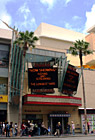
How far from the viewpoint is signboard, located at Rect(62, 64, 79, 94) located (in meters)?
34.7

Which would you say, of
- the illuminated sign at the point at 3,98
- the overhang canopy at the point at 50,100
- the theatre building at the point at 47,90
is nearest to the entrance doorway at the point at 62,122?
the theatre building at the point at 47,90

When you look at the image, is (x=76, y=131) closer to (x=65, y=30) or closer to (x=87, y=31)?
→ (x=65, y=30)

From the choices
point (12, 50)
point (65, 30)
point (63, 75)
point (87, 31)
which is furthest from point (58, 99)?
point (87, 31)

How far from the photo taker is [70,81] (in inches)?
1393

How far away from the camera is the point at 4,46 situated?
3438cm

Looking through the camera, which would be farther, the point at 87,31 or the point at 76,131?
the point at 87,31

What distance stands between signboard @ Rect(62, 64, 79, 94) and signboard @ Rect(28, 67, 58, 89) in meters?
2.20

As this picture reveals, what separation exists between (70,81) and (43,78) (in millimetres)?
5155

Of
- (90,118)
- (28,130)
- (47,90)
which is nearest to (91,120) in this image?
(90,118)

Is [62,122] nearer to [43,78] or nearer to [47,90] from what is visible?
[47,90]

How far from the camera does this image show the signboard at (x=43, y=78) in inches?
1292

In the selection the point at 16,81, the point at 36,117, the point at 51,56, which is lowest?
the point at 36,117

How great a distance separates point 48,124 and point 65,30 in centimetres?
3094

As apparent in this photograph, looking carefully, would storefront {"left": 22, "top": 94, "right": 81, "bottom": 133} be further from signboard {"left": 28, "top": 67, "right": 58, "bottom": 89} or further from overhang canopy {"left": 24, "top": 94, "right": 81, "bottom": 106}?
signboard {"left": 28, "top": 67, "right": 58, "bottom": 89}
